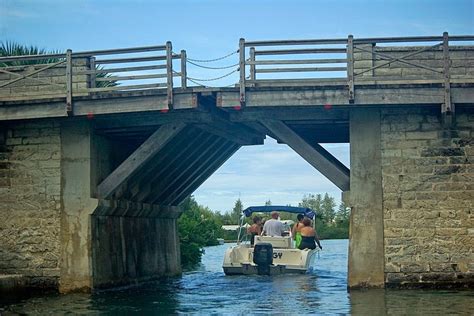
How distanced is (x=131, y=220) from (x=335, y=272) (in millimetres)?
7388

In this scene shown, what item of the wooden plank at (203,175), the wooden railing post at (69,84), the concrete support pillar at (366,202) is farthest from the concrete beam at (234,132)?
the concrete support pillar at (366,202)

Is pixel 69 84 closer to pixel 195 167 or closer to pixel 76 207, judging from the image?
pixel 76 207

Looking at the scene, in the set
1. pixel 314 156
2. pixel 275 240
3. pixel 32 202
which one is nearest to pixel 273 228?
pixel 275 240

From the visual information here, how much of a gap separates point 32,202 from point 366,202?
6999mm

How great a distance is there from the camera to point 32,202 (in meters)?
18.1

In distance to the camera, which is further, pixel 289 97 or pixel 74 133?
pixel 74 133

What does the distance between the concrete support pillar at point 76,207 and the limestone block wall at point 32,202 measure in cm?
15

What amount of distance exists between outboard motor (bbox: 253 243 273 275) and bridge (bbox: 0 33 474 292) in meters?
3.66

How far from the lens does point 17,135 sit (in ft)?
60.3

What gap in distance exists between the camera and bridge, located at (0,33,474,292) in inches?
639

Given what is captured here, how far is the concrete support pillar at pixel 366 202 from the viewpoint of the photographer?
53.9 feet

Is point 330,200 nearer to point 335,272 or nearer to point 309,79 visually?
point 335,272

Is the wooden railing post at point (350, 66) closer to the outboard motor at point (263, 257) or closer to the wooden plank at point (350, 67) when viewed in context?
the wooden plank at point (350, 67)

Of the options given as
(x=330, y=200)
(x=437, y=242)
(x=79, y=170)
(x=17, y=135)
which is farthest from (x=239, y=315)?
(x=330, y=200)
